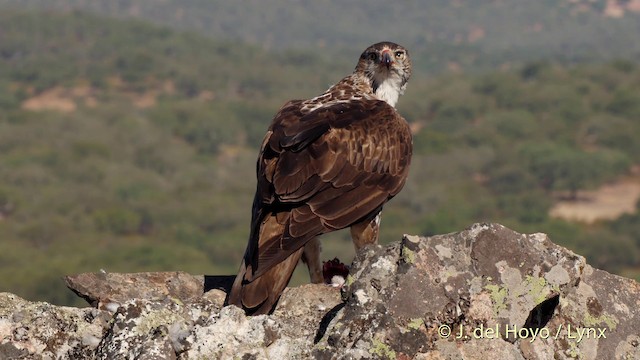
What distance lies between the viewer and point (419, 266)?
18.8 ft

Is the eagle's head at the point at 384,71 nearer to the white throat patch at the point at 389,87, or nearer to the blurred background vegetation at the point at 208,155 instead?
the white throat patch at the point at 389,87

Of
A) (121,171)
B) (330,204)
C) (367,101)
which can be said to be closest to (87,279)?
(330,204)

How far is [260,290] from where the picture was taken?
22.2ft

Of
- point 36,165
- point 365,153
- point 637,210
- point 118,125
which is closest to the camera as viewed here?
point 365,153

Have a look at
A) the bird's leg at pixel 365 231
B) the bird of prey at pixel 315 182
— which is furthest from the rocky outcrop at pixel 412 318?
the bird's leg at pixel 365 231

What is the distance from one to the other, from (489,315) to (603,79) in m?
131

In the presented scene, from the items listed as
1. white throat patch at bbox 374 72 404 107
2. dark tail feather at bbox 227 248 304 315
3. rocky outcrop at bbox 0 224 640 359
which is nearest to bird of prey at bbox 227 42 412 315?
dark tail feather at bbox 227 248 304 315

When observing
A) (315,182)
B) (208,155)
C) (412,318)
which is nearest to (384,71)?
(315,182)

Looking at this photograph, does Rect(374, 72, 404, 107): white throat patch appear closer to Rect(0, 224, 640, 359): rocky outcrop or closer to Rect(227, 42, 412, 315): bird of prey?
Rect(227, 42, 412, 315): bird of prey

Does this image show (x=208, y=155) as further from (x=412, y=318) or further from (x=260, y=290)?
Answer: (x=412, y=318)

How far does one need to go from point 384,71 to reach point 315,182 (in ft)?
9.36

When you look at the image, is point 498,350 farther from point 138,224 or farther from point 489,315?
point 138,224

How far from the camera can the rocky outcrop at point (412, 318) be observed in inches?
215

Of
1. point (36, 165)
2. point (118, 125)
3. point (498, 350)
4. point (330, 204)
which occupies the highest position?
point (118, 125)
